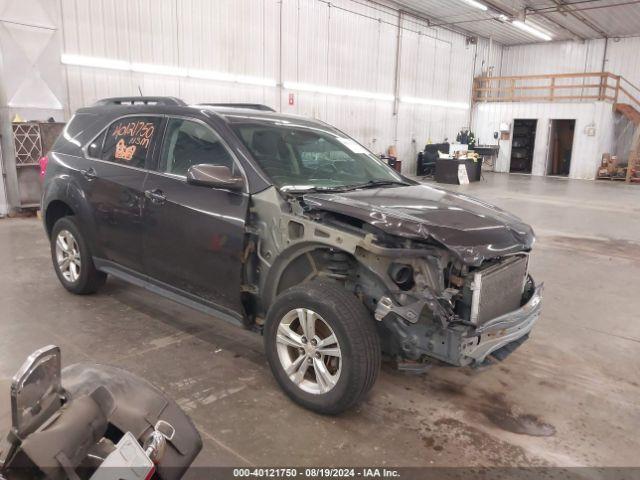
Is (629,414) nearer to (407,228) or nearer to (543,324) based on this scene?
(543,324)

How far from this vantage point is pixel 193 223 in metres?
3.16

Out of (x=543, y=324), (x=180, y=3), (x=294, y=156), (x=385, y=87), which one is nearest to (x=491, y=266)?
(x=294, y=156)

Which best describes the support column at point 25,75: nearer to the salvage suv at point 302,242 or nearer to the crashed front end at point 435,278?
the salvage suv at point 302,242

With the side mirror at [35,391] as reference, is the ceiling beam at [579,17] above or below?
above


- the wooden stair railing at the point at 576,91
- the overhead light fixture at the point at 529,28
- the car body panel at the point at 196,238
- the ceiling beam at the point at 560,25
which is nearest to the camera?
the car body panel at the point at 196,238

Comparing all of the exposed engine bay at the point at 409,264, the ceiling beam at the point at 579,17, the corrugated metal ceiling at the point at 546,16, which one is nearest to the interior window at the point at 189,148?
the exposed engine bay at the point at 409,264

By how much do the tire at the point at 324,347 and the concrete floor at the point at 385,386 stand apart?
0.45 feet

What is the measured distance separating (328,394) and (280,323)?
1.50ft

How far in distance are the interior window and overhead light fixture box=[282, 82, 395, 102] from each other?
10322 millimetres

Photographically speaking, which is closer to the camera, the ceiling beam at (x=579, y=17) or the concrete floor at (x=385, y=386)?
the concrete floor at (x=385, y=386)

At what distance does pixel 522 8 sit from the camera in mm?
16297

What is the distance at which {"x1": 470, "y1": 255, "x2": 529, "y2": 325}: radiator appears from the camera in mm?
2551

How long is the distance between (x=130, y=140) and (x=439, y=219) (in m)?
2.42

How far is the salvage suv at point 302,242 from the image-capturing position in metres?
2.52
